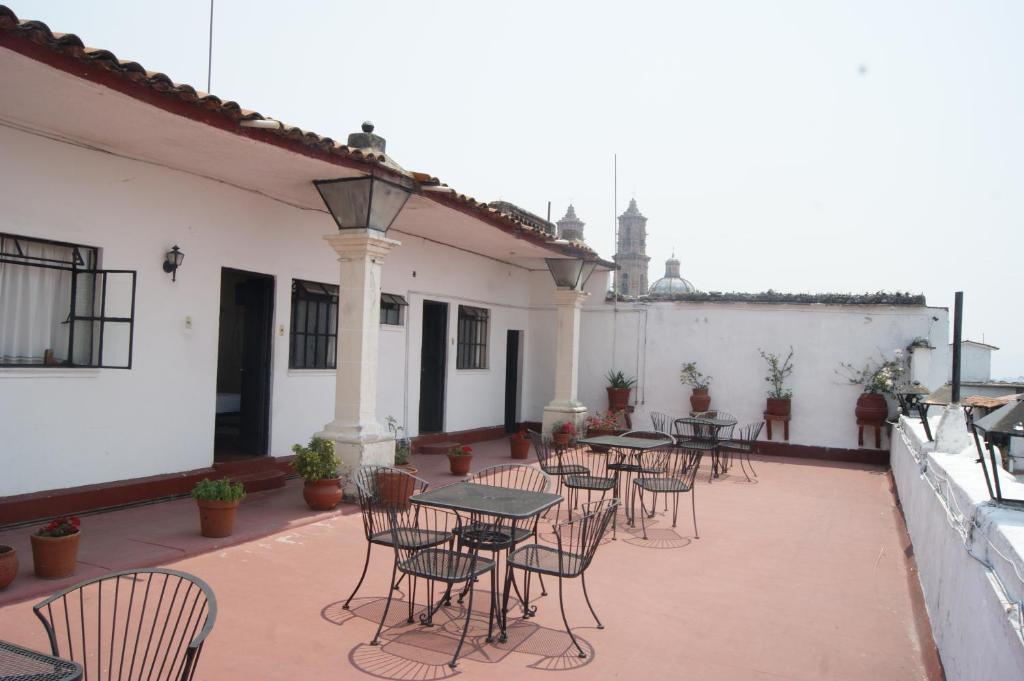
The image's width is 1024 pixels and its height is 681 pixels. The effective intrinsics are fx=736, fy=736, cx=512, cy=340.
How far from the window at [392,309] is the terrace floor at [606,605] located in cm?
343

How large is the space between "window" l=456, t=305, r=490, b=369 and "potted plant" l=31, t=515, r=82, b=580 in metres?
7.88

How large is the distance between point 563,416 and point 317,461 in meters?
6.34

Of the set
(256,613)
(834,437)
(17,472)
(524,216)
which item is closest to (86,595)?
(256,613)

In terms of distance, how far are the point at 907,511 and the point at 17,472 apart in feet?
26.3

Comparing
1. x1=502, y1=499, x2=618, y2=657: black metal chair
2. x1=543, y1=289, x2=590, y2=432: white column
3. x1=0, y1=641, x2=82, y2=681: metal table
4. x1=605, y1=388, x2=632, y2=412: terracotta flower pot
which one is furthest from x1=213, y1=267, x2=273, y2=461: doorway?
x1=605, y1=388, x2=632, y2=412: terracotta flower pot

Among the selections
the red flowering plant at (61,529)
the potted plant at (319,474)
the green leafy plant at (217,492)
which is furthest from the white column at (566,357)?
the red flowering plant at (61,529)

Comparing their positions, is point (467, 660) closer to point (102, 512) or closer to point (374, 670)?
point (374, 670)

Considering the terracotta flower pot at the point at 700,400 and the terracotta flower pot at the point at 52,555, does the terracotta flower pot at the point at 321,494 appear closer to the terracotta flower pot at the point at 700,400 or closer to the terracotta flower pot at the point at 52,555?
the terracotta flower pot at the point at 52,555

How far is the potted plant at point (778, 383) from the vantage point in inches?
496

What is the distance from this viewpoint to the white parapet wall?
2471 mm

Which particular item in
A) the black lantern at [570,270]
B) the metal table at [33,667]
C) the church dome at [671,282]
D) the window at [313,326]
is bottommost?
the metal table at [33,667]

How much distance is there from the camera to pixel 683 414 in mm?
13516

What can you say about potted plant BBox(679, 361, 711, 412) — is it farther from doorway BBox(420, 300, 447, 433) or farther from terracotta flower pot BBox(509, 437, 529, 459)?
doorway BBox(420, 300, 447, 433)

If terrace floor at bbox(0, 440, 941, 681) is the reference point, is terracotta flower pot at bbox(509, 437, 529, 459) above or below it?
above
